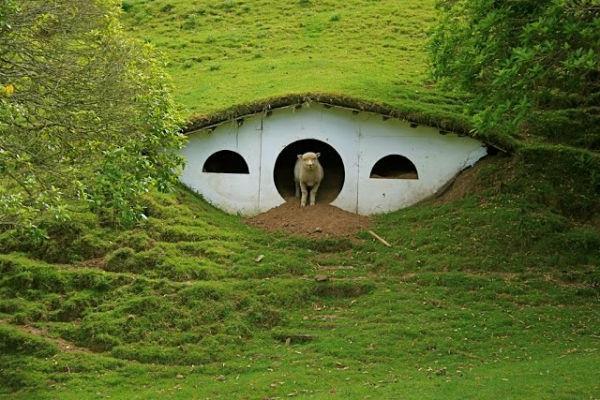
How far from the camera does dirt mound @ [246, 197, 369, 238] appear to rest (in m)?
24.8

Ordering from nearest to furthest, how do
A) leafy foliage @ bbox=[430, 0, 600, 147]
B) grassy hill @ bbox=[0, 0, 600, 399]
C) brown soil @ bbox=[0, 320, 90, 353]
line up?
1. leafy foliage @ bbox=[430, 0, 600, 147]
2. grassy hill @ bbox=[0, 0, 600, 399]
3. brown soil @ bbox=[0, 320, 90, 353]

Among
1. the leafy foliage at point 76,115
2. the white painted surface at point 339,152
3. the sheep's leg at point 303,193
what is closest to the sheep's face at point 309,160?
the sheep's leg at point 303,193

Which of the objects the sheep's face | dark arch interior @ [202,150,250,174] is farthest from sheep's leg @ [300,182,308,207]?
dark arch interior @ [202,150,250,174]

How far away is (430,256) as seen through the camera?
2288 centimetres

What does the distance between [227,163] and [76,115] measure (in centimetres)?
1344

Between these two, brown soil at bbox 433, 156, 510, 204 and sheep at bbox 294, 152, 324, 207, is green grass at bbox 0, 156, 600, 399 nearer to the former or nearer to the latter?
brown soil at bbox 433, 156, 510, 204

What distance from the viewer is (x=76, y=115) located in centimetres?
1647

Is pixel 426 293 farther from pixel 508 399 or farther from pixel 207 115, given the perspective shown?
pixel 207 115

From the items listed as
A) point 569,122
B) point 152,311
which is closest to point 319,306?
point 152,311

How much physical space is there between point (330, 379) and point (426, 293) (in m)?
4.96

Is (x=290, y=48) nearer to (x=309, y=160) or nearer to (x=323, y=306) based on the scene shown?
(x=309, y=160)

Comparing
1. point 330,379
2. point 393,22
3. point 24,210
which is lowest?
point 330,379

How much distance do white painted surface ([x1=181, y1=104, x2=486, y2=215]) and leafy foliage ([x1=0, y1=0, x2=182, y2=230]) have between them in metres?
8.35

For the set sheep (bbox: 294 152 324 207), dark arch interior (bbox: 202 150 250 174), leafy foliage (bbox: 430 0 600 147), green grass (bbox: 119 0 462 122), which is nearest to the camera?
leafy foliage (bbox: 430 0 600 147)
